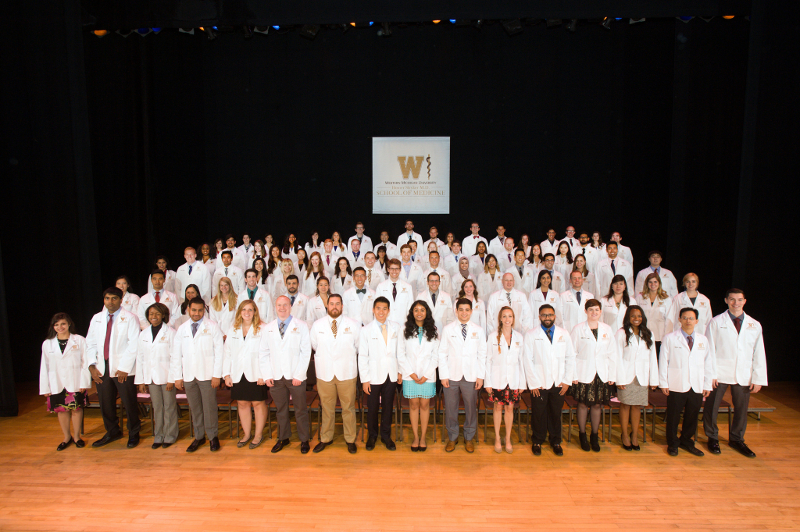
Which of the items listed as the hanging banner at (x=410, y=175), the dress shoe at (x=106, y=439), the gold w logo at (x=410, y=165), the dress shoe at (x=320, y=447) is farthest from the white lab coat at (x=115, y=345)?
the gold w logo at (x=410, y=165)

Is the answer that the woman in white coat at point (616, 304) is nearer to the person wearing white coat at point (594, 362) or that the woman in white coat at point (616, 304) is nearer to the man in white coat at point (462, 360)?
the person wearing white coat at point (594, 362)

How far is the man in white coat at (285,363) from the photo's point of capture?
4.41 meters

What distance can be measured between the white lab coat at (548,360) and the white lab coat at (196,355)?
291cm

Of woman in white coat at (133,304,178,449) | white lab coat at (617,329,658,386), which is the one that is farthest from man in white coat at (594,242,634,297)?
woman in white coat at (133,304,178,449)

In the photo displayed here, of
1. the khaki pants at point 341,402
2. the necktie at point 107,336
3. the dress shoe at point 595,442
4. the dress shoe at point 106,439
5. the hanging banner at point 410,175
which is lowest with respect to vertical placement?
the dress shoe at point 106,439

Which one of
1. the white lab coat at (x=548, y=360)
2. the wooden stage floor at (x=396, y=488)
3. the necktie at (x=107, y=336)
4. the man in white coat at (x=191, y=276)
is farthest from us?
the man in white coat at (x=191, y=276)

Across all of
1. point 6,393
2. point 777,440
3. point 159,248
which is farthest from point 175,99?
point 777,440

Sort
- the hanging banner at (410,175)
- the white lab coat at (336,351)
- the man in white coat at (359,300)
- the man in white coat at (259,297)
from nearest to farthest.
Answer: the white lab coat at (336,351), the man in white coat at (359,300), the man in white coat at (259,297), the hanging banner at (410,175)

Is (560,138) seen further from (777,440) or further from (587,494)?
(587,494)

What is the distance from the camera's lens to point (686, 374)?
4367 millimetres

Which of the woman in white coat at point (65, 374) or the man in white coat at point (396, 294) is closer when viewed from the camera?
the woman in white coat at point (65, 374)

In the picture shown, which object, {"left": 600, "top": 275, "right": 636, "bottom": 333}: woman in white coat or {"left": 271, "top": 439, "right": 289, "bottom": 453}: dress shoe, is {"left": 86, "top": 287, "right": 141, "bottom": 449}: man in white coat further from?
{"left": 600, "top": 275, "right": 636, "bottom": 333}: woman in white coat

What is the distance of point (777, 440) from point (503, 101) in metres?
7.12

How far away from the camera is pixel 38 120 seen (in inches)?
246
